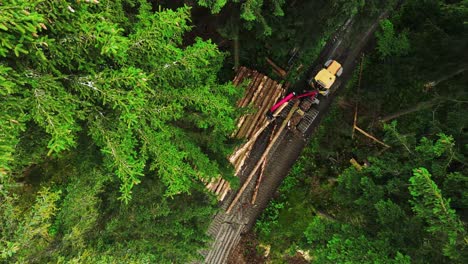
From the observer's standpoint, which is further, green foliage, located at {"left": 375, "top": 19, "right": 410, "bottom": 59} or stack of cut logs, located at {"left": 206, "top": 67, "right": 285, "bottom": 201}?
stack of cut logs, located at {"left": 206, "top": 67, "right": 285, "bottom": 201}

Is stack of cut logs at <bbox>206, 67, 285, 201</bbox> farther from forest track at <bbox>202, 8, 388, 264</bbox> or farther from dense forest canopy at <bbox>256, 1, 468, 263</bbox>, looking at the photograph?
dense forest canopy at <bbox>256, 1, 468, 263</bbox>

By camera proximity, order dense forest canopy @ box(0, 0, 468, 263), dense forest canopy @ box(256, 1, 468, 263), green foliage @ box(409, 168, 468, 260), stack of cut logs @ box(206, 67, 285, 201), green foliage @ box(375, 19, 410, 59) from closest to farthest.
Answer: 1. dense forest canopy @ box(0, 0, 468, 263)
2. green foliage @ box(409, 168, 468, 260)
3. dense forest canopy @ box(256, 1, 468, 263)
4. green foliage @ box(375, 19, 410, 59)
5. stack of cut logs @ box(206, 67, 285, 201)

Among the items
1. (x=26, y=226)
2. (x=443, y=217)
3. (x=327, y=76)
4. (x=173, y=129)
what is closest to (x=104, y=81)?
(x=173, y=129)

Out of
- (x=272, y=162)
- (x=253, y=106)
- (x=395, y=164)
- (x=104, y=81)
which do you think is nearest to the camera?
(x=104, y=81)

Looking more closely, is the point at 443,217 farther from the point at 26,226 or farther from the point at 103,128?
the point at 26,226

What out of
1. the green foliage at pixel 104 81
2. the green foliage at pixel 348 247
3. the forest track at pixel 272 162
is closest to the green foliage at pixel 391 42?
the forest track at pixel 272 162

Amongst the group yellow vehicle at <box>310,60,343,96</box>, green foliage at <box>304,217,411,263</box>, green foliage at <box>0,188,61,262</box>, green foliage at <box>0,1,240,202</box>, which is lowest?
green foliage at <box>0,188,61,262</box>

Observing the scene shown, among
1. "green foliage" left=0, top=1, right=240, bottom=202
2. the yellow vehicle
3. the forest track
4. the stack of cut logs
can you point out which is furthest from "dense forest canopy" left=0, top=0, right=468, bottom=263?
the forest track

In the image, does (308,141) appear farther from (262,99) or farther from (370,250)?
(370,250)
